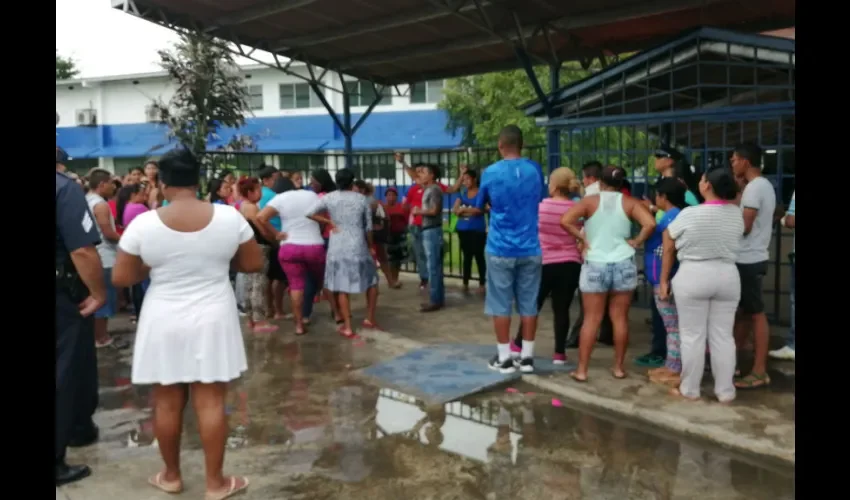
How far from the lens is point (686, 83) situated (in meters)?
8.24

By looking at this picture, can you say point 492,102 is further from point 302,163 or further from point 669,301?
point 669,301

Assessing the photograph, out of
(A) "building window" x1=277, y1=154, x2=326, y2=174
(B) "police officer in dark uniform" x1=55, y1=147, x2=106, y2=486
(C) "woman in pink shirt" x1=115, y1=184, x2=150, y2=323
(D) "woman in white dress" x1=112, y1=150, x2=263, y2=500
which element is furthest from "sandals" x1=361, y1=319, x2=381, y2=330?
(A) "building window" x1=277, y1=154, x2=326, y2=174

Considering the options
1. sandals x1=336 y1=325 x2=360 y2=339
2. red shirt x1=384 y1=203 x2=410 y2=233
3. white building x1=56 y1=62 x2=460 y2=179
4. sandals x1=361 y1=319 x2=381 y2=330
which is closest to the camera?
sandals x1=336 y1=325 x2=360 y2=339

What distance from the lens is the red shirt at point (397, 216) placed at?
1049 cm

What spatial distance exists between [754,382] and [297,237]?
4.56m

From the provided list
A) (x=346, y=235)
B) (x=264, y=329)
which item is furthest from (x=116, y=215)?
(x=346, y=235)

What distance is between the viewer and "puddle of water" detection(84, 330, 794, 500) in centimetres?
408

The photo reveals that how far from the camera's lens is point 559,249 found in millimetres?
6301

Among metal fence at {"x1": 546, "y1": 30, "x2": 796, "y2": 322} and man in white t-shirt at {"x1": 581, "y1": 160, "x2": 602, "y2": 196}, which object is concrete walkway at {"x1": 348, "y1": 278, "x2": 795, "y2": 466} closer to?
man in white t-shirt at {"x1": 581, "y1": 160, "x2": 602, "y2": 196}

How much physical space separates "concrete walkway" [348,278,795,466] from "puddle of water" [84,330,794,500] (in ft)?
0.58
